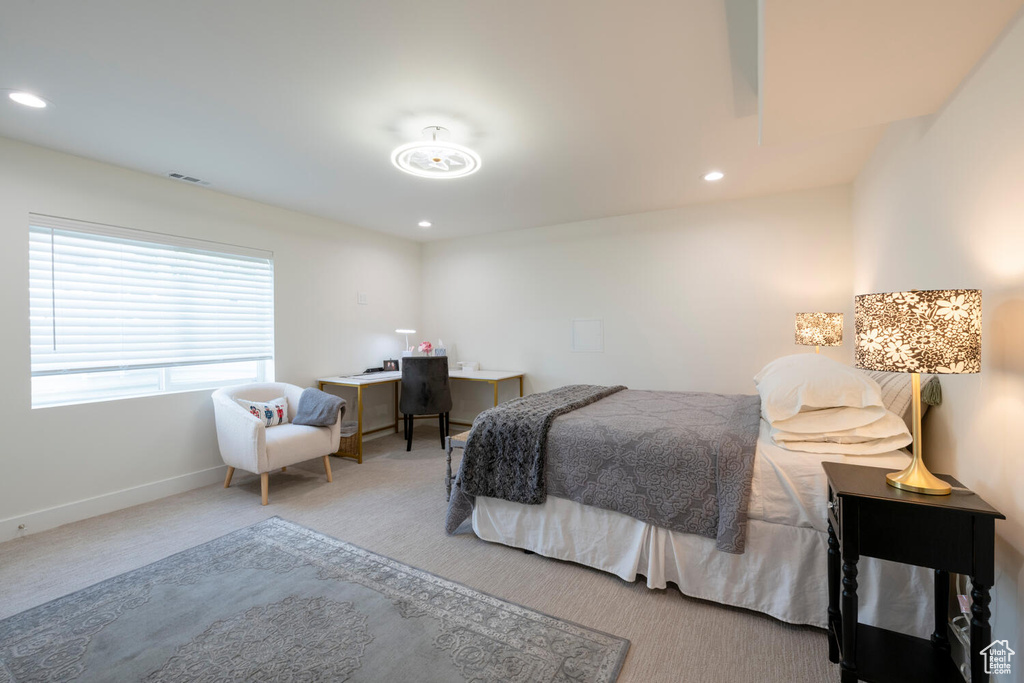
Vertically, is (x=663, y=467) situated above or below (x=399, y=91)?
below

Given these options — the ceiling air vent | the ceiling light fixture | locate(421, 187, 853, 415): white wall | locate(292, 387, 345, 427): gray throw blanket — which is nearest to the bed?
the ceiling light fixture

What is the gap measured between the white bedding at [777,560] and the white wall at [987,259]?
11.9 inches

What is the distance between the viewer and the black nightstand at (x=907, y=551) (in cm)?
119

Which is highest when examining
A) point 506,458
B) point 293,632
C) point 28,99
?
point 28,99

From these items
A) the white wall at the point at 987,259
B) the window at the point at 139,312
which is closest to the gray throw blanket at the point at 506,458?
the white wall at the point at 987,259

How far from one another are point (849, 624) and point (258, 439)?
11.0ft

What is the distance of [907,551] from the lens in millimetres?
1270

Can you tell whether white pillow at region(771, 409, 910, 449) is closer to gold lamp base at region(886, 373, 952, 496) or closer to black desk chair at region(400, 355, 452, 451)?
gold lamp base at region(886, 373, 952, 496)

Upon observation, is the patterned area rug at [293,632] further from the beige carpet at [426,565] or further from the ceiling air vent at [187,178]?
the ceiling air vent at [187,178]

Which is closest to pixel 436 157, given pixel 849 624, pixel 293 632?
pixel 293 632

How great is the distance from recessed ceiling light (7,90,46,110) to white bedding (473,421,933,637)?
141 inches

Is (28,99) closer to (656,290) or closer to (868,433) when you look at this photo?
(868,433)

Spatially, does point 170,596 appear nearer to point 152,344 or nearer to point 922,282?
point 152,344

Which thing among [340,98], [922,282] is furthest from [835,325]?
[340,98]
